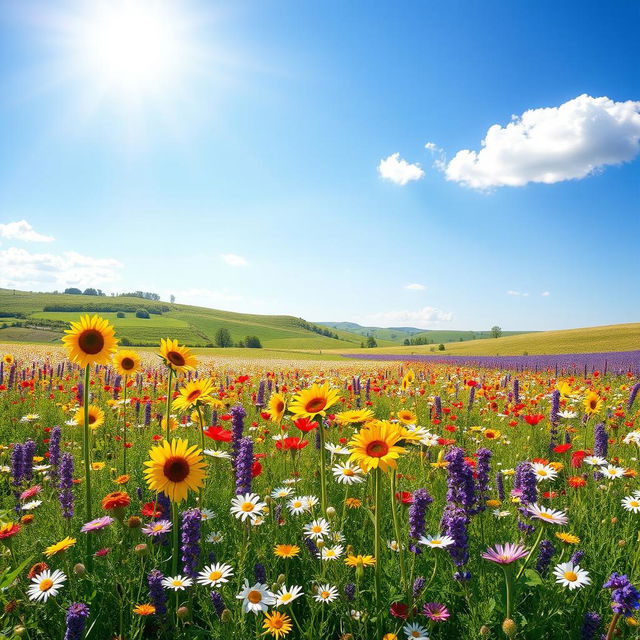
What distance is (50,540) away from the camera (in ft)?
9.93

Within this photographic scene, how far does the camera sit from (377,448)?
216 centimetres

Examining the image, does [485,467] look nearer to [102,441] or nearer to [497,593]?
[497,593]

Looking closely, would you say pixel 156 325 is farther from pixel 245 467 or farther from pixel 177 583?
pixel 177 583

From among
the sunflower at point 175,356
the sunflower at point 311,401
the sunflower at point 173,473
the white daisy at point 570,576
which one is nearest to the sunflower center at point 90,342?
the sunflower at point 175,356

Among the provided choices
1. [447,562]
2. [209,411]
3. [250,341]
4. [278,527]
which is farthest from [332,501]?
[250,341]

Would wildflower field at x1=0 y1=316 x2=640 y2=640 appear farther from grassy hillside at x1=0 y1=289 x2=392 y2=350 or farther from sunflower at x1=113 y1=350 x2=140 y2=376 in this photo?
grassy hillside at x1=0 y1=289 x2=392 y2=350

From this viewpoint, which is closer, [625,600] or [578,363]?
[625,600]

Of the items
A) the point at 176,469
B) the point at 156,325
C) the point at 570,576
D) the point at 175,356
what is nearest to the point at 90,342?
the point at 175,356

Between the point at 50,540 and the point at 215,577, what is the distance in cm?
172

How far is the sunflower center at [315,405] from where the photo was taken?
2.71 metres

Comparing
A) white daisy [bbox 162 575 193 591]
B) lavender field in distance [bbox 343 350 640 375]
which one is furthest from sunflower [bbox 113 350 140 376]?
lavender field in distance [bbox 343 350 640 375]

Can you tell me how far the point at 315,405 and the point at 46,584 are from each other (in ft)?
5.59

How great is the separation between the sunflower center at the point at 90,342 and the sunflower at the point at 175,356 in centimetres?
50

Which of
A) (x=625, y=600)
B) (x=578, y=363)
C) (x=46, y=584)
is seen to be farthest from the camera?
(x=578, y=363)
